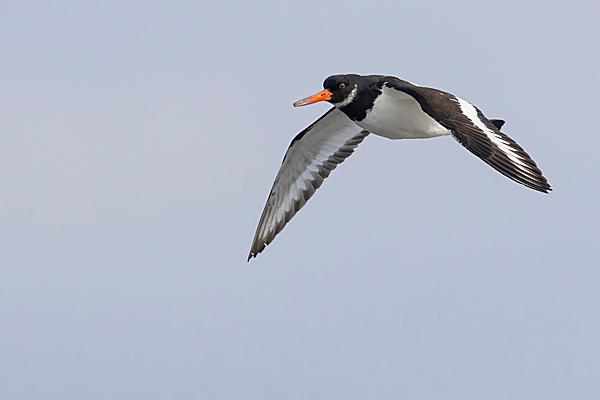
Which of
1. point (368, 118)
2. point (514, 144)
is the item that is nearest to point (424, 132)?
point (368, 118)

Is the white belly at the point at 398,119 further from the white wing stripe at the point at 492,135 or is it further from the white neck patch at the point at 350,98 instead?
the white wing stripe at the point at 492,135

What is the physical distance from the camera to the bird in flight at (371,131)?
14.7 metres

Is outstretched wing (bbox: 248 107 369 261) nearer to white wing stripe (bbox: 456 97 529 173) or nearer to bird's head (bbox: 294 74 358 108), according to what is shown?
bird's head (bbox: 294 74 358 108)

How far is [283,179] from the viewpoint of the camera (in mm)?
21219

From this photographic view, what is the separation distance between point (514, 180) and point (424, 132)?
3.74m

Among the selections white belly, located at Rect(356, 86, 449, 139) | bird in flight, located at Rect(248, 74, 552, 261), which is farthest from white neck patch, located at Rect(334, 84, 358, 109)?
white belly, located at Rect(356, 86, 449, 139)

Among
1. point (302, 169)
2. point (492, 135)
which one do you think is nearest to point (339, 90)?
point (492, 135)

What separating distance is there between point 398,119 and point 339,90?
107cm

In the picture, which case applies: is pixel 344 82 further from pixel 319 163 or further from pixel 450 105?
pixel 319 163

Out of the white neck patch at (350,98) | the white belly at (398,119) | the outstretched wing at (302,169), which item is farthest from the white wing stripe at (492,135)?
the outstretched wing at (302,169)

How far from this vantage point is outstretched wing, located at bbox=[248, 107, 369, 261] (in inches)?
815

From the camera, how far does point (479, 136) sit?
48.8ft

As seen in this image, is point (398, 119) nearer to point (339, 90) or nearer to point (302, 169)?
point (339, 90)

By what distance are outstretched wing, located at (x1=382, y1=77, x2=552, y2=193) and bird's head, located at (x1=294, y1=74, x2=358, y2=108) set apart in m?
0.68
